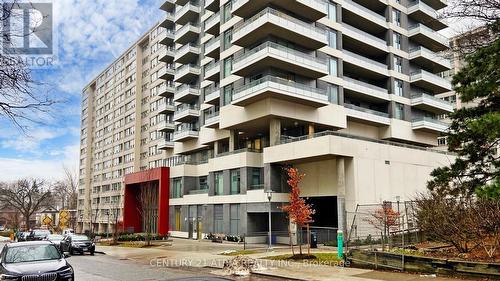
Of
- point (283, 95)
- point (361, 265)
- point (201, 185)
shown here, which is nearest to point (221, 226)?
point (201, 185)

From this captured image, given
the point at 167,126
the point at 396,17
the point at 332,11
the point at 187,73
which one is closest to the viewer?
the point at 332,11

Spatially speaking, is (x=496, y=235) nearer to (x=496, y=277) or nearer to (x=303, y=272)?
(x=496, y=277)

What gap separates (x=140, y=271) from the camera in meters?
20.9

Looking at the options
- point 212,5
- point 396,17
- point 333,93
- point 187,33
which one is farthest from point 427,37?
point 187,33

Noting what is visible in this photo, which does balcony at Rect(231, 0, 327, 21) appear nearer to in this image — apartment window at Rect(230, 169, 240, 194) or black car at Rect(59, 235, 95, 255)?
apartment window at Rect(230, 169, 240, 194)

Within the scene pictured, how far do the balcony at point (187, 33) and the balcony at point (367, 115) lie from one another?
24.0 m

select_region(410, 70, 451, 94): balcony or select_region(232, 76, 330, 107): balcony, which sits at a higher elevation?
select_region(410, 70, 451, 94): balcony

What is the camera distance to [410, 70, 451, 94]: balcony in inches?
2119

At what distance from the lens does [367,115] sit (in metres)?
47.8

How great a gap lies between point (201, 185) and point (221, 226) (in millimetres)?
9774

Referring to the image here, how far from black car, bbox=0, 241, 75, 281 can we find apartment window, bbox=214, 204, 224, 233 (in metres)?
31.8

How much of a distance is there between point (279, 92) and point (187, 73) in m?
22.4

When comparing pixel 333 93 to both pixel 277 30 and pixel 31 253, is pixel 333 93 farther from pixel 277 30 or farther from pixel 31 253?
pixel 31 253

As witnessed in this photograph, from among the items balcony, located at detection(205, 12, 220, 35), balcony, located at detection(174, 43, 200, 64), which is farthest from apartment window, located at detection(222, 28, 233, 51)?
balcony, located at detection(174, 43, 200, 64)
